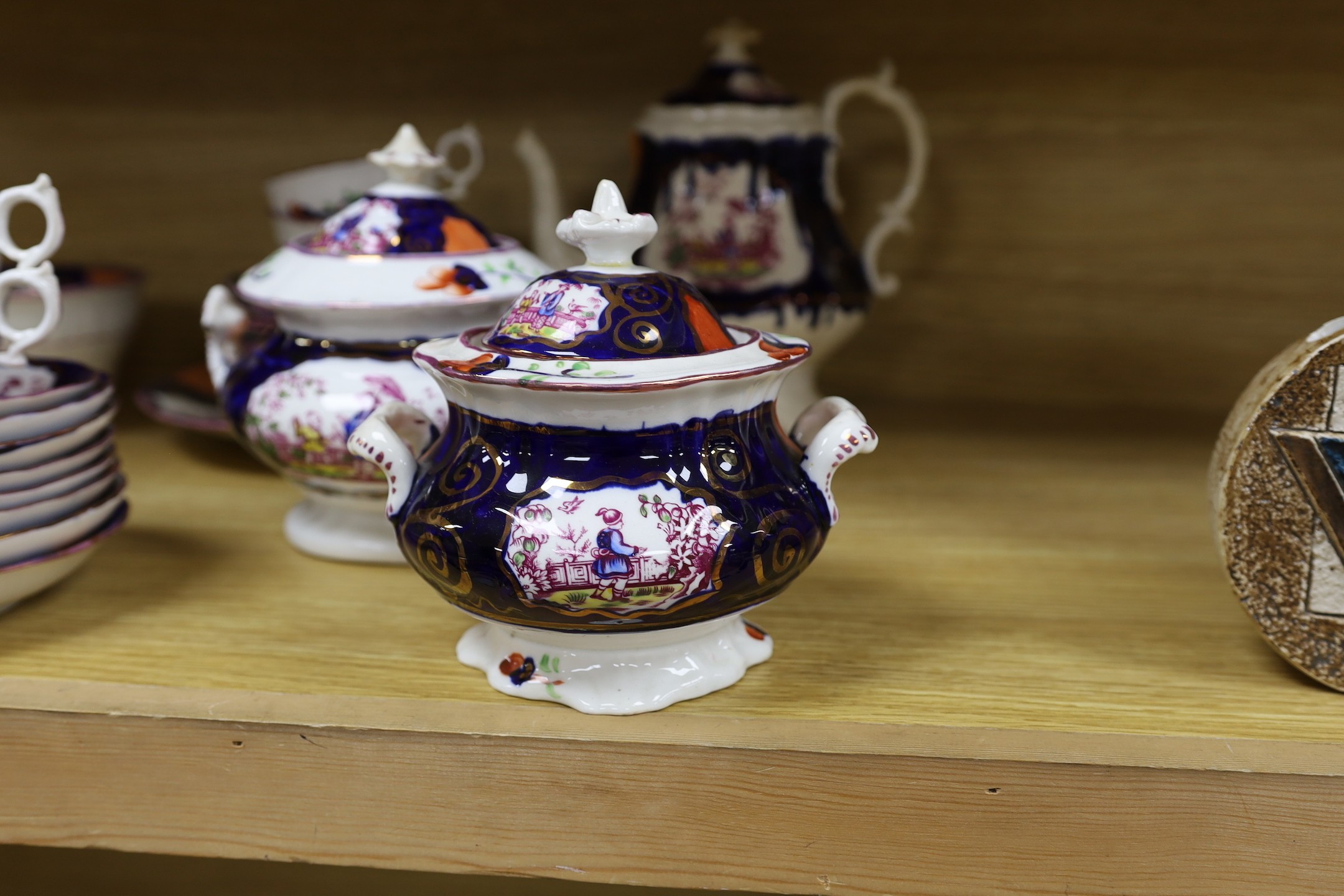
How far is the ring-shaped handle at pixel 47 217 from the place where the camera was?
69 cm

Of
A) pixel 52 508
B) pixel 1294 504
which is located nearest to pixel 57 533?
pixel 52 508

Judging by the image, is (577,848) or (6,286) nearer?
(577,848)

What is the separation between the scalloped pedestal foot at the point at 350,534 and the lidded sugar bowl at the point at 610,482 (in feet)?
0.57

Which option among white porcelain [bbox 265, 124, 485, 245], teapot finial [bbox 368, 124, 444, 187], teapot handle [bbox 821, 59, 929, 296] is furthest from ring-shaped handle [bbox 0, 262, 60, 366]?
teapot handle [bbox 821, 59, 929, 296]

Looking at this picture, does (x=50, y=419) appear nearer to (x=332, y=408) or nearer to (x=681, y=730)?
(x=332, y=408)

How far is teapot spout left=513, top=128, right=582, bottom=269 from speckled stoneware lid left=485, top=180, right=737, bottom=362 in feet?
1.31

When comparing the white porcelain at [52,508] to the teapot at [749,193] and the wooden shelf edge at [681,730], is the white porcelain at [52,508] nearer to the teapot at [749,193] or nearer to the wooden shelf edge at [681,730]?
the wooden shelf edge at [681,730]

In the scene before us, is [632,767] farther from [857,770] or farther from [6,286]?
[6,286]

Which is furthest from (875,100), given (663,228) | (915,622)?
(915,622)

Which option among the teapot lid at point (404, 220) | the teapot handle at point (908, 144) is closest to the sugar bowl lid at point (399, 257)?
the teapot lid at point (404, 220)

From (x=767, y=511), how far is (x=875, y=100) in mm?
653

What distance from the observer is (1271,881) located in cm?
57

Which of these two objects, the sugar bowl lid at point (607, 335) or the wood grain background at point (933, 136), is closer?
the sugar bowl lid at point (607, 335)

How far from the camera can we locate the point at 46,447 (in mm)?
660
